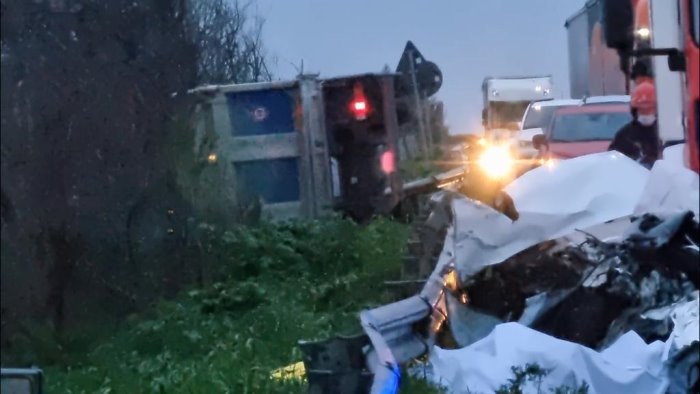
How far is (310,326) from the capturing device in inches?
395

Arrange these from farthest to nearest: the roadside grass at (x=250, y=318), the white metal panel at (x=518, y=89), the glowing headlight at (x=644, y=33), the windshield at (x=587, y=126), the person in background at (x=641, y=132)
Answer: the white metal panel at (x=518, y=89), the windshield at (x=587, y=126), the person in background at (x=641, y=132), the roadside grass at (x=250, y=318), the glowing headlight at (x=644, y=33)

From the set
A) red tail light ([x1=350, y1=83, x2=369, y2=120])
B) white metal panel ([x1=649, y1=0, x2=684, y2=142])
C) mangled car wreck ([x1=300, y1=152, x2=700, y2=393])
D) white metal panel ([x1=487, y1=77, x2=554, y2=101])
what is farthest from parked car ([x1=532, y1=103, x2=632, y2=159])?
white metal panel ([x1=487, y1=77, x2=554, y2=101])

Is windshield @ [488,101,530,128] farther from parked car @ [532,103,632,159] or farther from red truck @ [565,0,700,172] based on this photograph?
red truck @ [565,0,700,172]

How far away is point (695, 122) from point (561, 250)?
212cm

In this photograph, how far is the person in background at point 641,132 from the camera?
9770mm

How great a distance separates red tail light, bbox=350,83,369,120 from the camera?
674 inches

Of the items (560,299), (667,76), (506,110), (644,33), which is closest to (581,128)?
(667,76)

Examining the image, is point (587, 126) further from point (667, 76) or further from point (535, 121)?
point (667, 76)

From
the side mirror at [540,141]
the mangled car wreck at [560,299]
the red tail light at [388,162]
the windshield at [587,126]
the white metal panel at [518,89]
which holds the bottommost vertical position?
the mangled car wreck at [560,299]

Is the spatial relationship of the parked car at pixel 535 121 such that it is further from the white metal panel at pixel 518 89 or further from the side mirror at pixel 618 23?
Result: the white metal panel at pixel 518 89

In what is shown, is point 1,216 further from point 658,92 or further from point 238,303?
point 238,303

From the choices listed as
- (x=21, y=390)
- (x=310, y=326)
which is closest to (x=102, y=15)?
(x=310, y=326)

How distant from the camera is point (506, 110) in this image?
4344cm

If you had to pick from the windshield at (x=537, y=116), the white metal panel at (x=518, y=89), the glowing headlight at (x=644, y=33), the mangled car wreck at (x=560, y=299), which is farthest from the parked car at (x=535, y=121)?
the white metal panel at (x=518, y=89)
